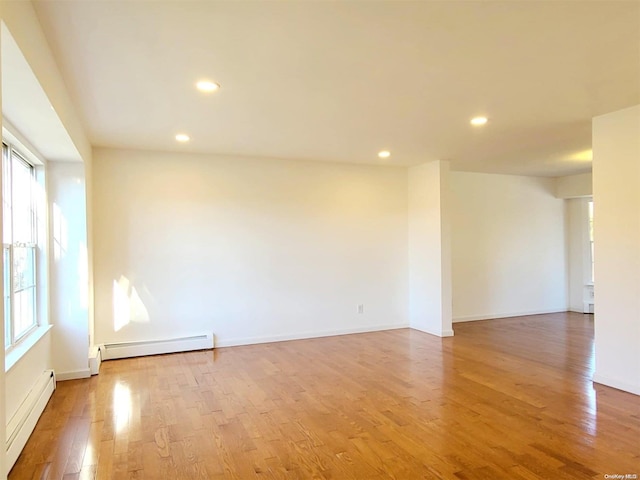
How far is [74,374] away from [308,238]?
305cm

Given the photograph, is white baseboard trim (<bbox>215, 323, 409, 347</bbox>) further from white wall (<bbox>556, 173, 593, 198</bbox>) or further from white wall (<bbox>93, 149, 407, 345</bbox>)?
white wall (<bbox>556, 173, 593, 198</bbox>)

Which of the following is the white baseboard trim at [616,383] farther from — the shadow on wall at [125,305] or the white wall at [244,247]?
the shadow on wall at [125,305]

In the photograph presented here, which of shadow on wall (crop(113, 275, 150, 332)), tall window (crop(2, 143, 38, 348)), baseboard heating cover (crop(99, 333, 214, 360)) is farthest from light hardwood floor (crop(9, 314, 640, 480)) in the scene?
tall window (crop(2, 143, 38, 348))

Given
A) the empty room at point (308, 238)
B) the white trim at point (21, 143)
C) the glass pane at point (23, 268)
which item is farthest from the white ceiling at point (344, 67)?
the glass pane at point (23, 268)

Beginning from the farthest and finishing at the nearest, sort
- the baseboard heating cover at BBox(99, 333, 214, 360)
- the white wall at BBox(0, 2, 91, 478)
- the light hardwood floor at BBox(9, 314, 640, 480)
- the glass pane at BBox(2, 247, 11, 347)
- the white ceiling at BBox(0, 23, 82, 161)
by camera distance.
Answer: the baseboard heating cover at BBox(99, 333, 214, 360)
the glass pane at BBox(2, 247, 11, 347)
the light hardwood floor at BBox(9, 314, 640, 480)
the white ceiling at BBox(0, 23, 82, 161)
the white wall at BBox(0, 2, 91, 478)

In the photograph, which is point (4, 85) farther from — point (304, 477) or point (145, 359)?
point (145, 359)

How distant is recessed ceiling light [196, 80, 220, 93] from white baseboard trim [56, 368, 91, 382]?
291cm

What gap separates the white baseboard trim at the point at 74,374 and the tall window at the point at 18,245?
0.59m

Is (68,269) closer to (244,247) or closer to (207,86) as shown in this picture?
(244,247)

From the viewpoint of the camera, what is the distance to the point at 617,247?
3.61m

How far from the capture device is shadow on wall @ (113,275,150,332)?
4.86m

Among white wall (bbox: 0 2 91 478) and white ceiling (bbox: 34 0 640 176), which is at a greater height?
white ceiling (bbox: 34 0 640 176)

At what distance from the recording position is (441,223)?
568 centimetres

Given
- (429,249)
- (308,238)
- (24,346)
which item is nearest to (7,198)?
(24,346)
